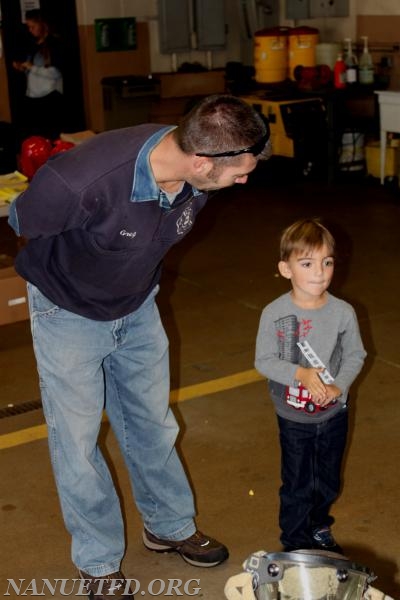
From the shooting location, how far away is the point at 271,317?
3111mm

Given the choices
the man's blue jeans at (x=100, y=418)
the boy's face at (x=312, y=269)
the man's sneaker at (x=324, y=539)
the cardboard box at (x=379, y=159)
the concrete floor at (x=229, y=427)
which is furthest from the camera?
the cardboard box at (x=379, y=159)

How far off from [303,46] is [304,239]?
748 cm

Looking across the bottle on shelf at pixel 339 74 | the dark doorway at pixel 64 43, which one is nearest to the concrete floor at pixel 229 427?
the bottle on shelf at pixel 339 74

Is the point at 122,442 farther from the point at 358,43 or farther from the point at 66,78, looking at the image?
the point at 66,78

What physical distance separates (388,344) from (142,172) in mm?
3045

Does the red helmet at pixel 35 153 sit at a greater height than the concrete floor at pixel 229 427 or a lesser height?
greater

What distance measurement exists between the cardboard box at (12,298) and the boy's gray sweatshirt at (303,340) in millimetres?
2376

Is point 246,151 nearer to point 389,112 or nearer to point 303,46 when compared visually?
point 389,112

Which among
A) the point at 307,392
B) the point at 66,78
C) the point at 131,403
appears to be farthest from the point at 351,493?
the point at 66,78

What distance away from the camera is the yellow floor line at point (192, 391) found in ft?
14.3

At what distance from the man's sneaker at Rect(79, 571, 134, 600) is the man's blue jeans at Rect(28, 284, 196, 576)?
0.03 m

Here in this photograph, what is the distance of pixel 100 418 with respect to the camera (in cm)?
301

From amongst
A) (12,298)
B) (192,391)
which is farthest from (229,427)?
(12,298)

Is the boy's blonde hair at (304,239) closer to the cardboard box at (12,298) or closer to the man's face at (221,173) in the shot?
the man's face at (221,173)
